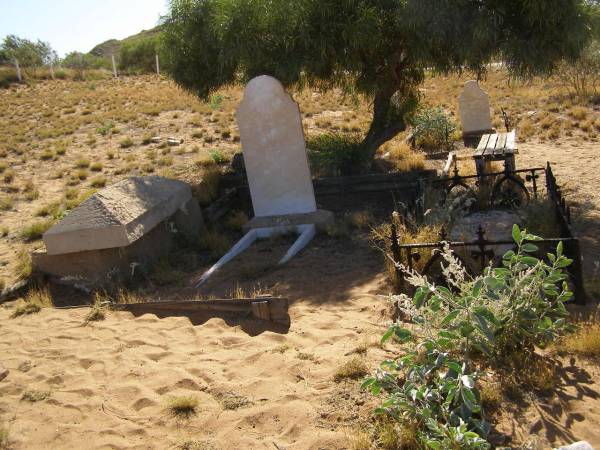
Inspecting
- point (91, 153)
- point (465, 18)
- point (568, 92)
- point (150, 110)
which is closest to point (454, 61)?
point (465, 18)

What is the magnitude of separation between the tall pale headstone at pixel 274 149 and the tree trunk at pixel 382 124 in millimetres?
3097

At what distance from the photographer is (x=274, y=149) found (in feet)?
28.7

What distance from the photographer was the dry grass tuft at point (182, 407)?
374cm

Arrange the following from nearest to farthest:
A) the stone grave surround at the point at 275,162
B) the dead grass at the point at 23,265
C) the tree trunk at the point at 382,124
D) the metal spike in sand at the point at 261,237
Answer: the metal spike in sand at the point at 261,237 → the dead grass at the point at 23,265 → the stone grave surround at the point at 275,162 → the tree trunk at the point at 382,124

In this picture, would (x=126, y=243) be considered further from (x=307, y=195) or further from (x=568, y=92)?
(x=568, y=92)

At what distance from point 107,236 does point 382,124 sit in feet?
21.3

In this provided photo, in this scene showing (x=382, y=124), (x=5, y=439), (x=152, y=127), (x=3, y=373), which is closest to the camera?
(x=5, y=439)

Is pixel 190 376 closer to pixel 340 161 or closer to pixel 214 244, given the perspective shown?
pixel 214 244

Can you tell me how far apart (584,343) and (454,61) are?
7.41 meters

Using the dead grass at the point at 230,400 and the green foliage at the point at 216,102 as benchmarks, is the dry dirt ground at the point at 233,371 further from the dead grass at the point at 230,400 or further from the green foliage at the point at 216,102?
the green foliage at the point at 216,102

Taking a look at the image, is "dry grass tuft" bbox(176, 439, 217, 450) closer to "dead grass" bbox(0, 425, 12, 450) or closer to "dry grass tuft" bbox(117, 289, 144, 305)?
"dead grass" bbox(0, 425, 12, 450)

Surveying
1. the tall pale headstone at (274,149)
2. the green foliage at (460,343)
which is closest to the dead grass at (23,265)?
the tall pale headstone at (274,149)

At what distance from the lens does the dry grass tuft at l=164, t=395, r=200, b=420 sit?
3.74 metres

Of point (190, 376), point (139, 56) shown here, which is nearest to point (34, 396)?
point (190, 376)
